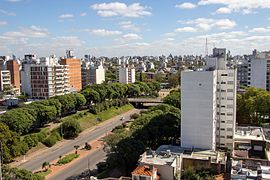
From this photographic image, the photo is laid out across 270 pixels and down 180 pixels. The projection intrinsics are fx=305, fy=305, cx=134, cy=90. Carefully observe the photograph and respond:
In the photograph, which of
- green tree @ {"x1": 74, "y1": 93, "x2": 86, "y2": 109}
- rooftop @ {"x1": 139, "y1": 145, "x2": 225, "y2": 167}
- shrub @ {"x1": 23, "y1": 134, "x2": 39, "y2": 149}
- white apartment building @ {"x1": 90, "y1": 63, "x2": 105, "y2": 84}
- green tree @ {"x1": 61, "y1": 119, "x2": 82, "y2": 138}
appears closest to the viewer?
rooftop @ {"x1": 139, "y1": 145, "x2": 225, "y2": 167}

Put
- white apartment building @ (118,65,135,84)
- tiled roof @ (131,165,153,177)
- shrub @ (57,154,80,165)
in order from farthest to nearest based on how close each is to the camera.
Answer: white apartment building @ (118,65,135,84)
shrub @ (57,154,80,165)
tiled roof @ (131,165,153,177)

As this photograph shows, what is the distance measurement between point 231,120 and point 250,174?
17.5 meters

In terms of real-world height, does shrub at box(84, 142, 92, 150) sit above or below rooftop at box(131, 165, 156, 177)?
below

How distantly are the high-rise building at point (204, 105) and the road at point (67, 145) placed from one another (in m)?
21.7

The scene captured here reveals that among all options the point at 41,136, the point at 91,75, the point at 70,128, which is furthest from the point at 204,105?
the point at 91,75

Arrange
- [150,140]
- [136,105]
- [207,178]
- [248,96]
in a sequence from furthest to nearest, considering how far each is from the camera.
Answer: [136,105] < [248,96] < [150,140] < [207,178]

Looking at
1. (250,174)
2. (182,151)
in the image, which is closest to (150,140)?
(182,151)

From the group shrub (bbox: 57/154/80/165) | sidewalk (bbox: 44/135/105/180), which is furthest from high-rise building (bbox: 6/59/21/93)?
shrub (bbox: 57/154/80/165)

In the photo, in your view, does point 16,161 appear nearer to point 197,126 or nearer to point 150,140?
point 150,140

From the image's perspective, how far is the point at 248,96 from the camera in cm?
5944

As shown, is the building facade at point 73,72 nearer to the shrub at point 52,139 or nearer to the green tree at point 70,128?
the green tree at point 70,128

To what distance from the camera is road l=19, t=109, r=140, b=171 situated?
4581cm

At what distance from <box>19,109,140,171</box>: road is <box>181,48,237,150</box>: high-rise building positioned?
2171 cm

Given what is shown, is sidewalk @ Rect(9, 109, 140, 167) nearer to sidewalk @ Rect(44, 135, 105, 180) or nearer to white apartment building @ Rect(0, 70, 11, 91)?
sidewalk @ Rect(44, 135, 105, 180)
